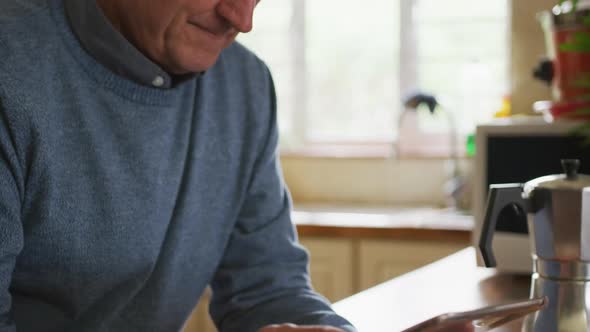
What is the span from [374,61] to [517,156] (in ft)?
6.17

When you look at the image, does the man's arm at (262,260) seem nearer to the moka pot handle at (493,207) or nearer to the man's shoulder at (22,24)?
the moka pot handle at (493,207)

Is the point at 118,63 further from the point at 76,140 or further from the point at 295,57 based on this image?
the point at 295,57

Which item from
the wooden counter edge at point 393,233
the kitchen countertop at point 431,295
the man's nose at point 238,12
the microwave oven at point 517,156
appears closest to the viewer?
the man's nose at point 238,12

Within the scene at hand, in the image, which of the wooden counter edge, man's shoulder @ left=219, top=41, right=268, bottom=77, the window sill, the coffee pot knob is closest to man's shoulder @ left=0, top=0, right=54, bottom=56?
man's shoulder @ left=219, top=41, right=268, bottom=77

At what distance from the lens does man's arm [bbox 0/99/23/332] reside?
3.22ft

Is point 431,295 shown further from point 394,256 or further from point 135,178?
point 394,256

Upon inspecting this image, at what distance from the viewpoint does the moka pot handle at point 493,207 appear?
1.11m

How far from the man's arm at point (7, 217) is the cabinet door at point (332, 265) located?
1.71 m

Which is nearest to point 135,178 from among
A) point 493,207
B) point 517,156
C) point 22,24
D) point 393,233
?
point 22,24

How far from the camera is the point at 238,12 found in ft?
3.58

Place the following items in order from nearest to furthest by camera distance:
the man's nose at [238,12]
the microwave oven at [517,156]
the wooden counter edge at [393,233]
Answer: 1. the man's nose at [238,12]
2. the microwave oven at [517,156]
3. the wooden counter edge at [393,233]

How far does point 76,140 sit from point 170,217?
0.19 meters

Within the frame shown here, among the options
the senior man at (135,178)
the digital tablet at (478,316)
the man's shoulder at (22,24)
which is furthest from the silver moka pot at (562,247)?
the man's shoulder at (22,24)

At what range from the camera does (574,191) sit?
3.39 feet
